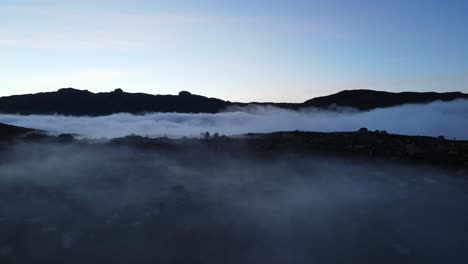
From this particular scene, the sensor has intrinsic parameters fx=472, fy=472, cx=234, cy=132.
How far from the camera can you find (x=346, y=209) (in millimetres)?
28578

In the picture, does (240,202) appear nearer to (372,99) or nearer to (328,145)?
(328,145)

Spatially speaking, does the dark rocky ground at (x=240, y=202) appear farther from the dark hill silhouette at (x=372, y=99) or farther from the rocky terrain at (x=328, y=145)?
the dark hill silhouette at (x=372, y=99)

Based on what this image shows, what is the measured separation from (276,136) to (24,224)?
1154 inches

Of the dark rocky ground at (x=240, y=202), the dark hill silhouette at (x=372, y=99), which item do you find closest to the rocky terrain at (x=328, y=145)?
the dark rocky ground at (x=240, y=202)

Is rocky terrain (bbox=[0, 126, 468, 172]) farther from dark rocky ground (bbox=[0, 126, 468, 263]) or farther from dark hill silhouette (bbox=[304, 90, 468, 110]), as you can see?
dark hill silhouette (bbox=[304, 90, 468, 110])

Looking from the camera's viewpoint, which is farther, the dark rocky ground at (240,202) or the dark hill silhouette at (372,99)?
the dark hill silhouette at (372,99)

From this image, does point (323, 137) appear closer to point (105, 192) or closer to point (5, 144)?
point (105, 192)

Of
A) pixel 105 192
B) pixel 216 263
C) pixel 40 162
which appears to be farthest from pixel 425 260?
pixel 40 162

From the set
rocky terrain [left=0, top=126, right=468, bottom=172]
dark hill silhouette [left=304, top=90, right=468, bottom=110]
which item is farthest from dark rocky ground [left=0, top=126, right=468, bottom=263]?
dark hill silhouette [left=304, top=90, right=468, bottom=110]

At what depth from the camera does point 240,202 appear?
29578 millimetres

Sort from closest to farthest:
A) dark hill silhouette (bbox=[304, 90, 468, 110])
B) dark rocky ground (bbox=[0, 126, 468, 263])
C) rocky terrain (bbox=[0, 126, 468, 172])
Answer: dark rocky ground (bbox=[0, 126, 468, 263])
rocky terrain (bbox=[0, 126, 468, 172])
dark hill silhouette (bbox=[304, 90, 468, 110])

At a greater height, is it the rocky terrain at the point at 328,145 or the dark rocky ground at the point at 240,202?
the rocky terrain at the point at 328,145

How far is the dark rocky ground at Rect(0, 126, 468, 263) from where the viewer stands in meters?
22.9

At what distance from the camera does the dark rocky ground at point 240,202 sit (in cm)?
2289
